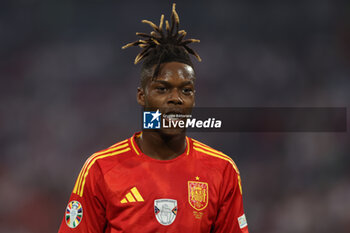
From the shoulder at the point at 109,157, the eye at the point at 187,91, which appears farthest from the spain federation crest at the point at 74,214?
the eye at the point at 187,91

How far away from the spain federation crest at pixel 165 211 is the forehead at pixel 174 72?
0.67 m

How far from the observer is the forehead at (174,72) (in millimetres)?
2455

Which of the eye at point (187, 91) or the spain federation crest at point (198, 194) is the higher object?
the eye at point (187, 91)

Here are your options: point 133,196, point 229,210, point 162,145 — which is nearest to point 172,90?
point 162,145

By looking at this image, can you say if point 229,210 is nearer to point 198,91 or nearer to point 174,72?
point 174,72

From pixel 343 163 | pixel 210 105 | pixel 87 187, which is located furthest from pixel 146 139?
pixel 343 163

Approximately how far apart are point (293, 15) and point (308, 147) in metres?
1.54

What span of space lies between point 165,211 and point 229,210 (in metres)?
0.41

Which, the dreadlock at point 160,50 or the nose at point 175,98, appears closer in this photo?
the nose at point 175,98

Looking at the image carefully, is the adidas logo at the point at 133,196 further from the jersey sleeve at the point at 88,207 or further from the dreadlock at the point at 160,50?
the dreadlock at the point at 160,50

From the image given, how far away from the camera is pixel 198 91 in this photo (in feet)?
16.7

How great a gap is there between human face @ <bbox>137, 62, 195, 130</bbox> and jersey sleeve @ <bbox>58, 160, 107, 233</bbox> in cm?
52

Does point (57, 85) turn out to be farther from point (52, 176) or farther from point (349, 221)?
point (349, 221)

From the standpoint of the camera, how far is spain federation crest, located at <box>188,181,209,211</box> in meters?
2.45
